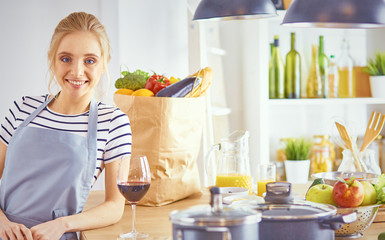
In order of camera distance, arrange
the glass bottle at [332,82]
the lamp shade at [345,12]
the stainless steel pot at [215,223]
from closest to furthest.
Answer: the stainless steel pot at [215,223] → the lamp shade at [345,12] → the glass bottle at [332,82]

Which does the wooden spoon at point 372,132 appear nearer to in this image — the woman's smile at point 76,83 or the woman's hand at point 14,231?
the woman's smile at point 76,83

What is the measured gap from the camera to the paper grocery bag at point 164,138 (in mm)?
1981

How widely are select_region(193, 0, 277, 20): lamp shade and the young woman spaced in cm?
35

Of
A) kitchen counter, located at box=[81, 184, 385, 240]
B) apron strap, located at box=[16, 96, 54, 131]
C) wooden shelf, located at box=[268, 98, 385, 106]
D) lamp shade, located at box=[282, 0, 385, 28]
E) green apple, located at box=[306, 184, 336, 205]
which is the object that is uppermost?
lamp shade, located at box=[282, 0, 385, 28]

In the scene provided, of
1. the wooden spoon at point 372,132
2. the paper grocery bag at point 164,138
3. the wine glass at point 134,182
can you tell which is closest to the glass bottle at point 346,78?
the wooden spoon at point 372,132

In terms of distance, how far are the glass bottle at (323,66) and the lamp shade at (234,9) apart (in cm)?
168

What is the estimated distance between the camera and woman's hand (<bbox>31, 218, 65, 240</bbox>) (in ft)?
5.34

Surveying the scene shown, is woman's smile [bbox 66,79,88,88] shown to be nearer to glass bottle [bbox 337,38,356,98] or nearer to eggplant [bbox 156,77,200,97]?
eggplant [bbox 156,77,200,97]

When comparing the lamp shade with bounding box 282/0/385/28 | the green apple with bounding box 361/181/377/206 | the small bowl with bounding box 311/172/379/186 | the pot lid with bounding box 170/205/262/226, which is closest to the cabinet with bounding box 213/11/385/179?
the small bowl with bounding box 311/172/379/186

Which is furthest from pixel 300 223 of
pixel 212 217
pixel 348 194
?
pixel 348 194

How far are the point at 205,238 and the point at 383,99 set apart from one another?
2.80m

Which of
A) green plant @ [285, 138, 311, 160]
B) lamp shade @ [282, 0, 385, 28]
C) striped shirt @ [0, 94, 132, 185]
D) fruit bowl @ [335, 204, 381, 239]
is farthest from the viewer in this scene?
green plant @ [285, 138, 311, 160]

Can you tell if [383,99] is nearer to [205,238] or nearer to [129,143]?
[129,143]

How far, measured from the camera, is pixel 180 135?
2.03 metres
